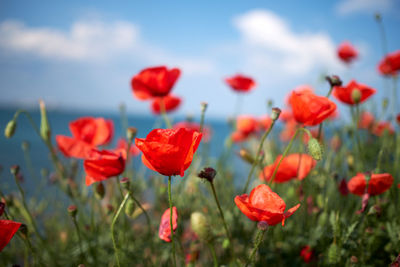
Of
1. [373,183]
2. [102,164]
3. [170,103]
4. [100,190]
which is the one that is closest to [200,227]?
[102,164]

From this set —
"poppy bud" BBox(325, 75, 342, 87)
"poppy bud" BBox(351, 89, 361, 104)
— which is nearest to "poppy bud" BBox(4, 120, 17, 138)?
"poppy bud" BBox(325, 75, 342, 87)

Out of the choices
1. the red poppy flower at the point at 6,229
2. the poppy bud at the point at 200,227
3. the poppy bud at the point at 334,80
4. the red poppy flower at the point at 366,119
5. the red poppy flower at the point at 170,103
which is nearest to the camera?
the red poppy flower at the point at 6,229

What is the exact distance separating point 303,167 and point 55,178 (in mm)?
1559

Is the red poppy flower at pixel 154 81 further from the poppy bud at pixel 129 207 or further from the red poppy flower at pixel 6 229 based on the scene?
the red poppy flower at pixel 6 229

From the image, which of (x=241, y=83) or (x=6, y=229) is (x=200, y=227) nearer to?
(x=6, y=229)

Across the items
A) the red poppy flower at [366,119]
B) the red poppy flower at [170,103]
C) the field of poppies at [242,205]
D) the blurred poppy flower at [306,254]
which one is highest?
the red poppy flower at [170,103]

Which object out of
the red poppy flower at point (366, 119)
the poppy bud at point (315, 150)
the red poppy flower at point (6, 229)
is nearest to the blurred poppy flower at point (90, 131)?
the red poppy flower at point (6, 229)

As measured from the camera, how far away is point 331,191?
137cm

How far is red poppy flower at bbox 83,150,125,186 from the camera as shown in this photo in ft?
2.71

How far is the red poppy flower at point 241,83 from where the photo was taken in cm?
202

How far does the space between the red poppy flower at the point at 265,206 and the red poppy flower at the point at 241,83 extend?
146cm

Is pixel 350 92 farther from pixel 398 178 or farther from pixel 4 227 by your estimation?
pixel 4 227

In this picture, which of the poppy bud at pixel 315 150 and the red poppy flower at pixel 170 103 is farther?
the red poppy flower at pixel 170 103

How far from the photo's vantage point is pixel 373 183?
88 centimetres
